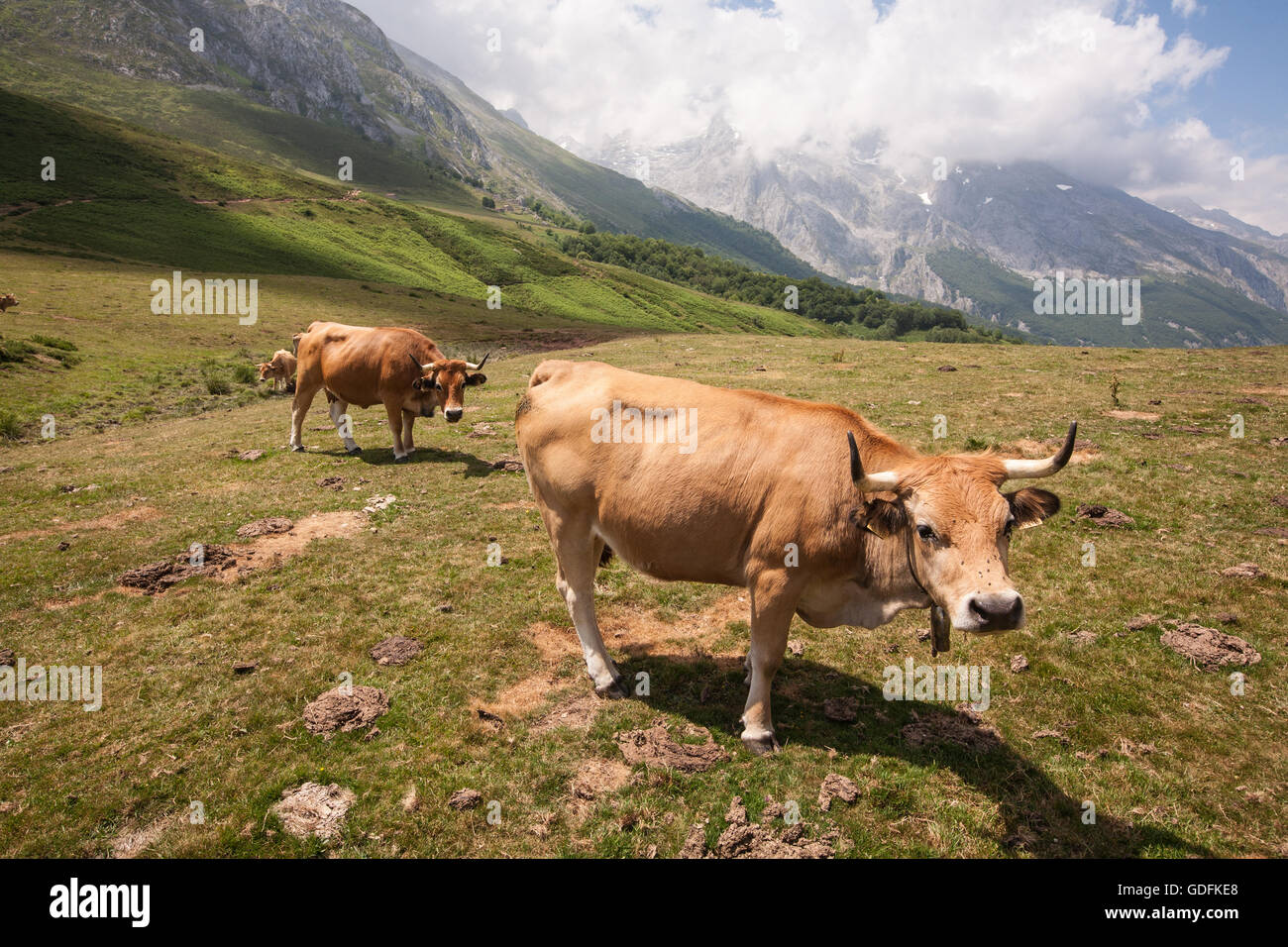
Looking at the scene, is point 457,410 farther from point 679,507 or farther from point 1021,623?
point 1021,623

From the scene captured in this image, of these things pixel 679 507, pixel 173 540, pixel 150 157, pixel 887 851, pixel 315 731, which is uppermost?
pixel 150 157

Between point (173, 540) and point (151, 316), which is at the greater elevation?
point (151, 316)

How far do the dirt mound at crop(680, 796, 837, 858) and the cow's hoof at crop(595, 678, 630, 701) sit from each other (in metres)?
2.02

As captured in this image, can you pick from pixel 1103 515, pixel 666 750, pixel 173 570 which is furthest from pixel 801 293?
pixel 666 750

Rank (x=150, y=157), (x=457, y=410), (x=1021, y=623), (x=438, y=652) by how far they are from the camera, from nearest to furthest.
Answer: (x=1021, y=623)
(x=438, y=652)
(x=457, y=410)
(x=150, y=157)

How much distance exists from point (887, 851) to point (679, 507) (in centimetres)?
351

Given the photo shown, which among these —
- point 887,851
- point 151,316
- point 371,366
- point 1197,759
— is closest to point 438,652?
point 887,851

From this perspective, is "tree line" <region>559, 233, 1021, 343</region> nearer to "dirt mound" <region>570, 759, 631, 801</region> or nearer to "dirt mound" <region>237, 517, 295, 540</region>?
"dirt mound" <region>237, 517, 295, 540</region>

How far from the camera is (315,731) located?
249 inches

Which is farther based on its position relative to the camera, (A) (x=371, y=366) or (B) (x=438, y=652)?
(A) (x=371, y=366)

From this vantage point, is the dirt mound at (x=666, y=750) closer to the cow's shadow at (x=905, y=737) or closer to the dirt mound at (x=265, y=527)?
the cow's shadow at (x=905, y=737)

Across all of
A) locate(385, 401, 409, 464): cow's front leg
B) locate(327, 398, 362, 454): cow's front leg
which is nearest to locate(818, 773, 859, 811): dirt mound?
locate(385, 401, 409, 464): cow's front leg
